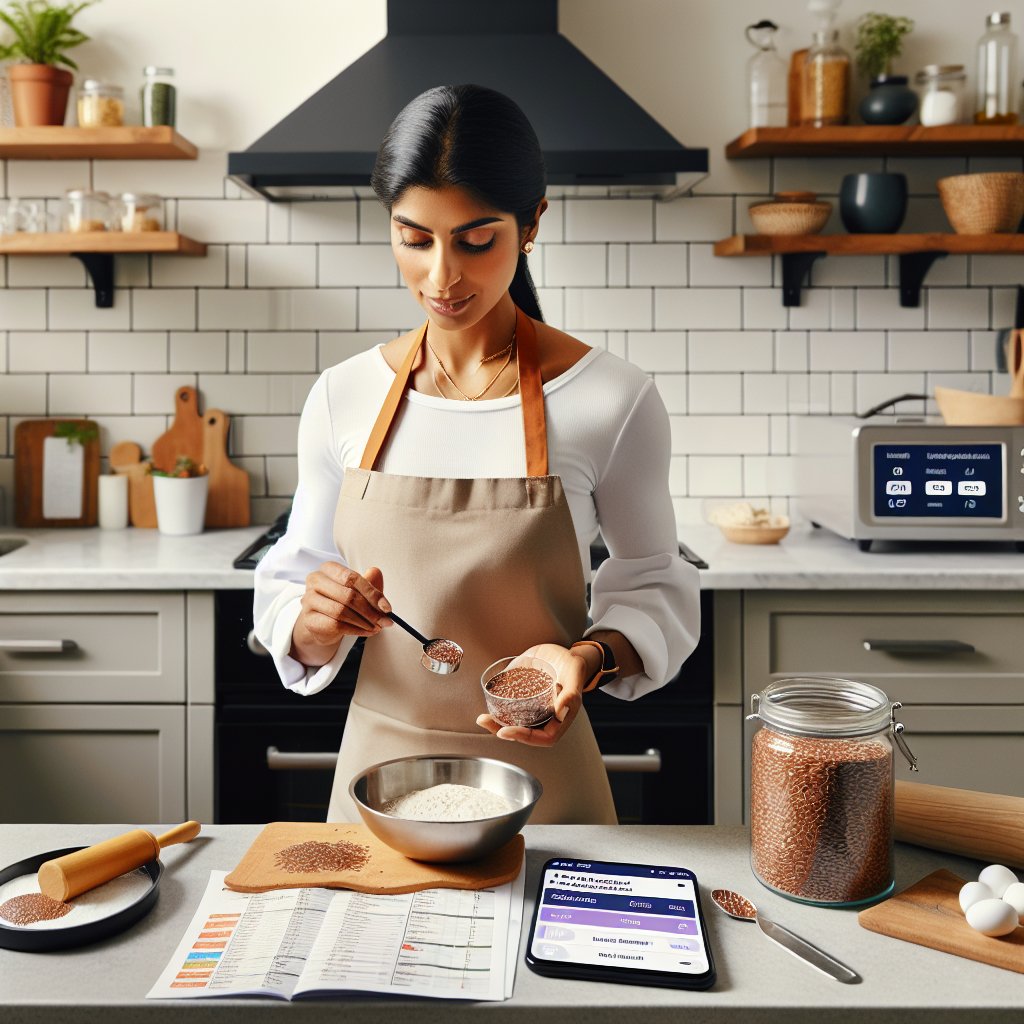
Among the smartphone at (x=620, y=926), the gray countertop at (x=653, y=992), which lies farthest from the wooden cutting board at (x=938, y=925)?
the smartphone at (x=620, y=926)

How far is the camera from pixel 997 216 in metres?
3.00

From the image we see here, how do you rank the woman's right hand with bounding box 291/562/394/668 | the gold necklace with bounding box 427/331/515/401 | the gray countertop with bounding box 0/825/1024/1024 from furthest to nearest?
the gold necklace with bounding box 427/331/515/401 → the woman's right hand with bounding box 291/562/394/668 → the gray countertop with bounding box 0/825/1024/1024

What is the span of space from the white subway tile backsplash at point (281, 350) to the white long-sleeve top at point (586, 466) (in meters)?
1.62

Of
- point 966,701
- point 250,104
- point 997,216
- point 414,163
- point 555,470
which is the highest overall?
point 250,104

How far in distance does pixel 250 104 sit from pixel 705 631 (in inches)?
74.9

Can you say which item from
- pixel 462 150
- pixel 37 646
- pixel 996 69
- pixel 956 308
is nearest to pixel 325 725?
pixel 37 646

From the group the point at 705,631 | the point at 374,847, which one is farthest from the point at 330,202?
the point at 374,847

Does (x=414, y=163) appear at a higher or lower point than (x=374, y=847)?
higher

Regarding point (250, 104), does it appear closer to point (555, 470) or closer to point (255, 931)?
point (555, 470)

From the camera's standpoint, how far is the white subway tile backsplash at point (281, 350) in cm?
326

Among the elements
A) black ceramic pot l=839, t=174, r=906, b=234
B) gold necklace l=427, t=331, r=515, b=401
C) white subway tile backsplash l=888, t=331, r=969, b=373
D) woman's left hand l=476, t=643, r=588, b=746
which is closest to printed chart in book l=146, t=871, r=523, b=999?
woman's left hand l=476, t=643, r=588, b=746

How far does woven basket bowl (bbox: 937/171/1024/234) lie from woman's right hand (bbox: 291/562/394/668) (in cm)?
222

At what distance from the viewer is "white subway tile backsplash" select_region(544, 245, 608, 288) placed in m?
3.22

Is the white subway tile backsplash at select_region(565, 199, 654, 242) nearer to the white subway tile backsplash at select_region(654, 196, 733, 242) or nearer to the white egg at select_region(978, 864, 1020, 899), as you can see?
the white subway tile backsplash at select_region(654, 196, 733, 242)
